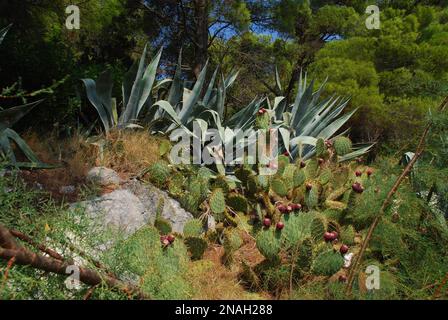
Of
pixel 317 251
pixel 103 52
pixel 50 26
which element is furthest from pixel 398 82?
pixel 317 251

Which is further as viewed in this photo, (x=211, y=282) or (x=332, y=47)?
(x=332, y=47)

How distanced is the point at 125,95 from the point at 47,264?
3540mm

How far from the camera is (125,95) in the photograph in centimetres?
462

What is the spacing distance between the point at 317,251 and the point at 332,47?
8382mm

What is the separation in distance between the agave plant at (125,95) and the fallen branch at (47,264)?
2.84 metres

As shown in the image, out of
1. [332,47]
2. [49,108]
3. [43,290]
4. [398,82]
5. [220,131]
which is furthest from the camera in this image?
[332,47]

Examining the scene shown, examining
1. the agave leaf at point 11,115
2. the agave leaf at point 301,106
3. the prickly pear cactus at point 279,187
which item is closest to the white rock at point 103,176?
the agave leaf at point 11,115

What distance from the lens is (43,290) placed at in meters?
1.43

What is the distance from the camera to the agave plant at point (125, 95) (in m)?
4.19

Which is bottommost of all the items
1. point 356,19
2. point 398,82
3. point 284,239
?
point 284,239

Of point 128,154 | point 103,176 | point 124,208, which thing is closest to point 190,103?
point 128,154

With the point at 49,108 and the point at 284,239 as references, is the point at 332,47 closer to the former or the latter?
the point at 49,108

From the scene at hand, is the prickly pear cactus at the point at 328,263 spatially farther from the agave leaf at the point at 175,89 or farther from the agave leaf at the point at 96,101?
the agave leaf at the point at 175,89

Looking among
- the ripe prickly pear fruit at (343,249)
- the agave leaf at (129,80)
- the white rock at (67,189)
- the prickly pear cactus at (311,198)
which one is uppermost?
the agave leaf at (129,80)
